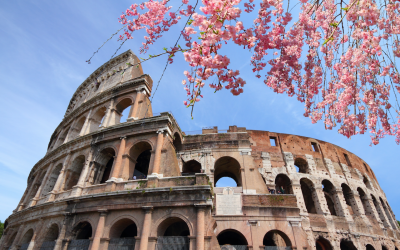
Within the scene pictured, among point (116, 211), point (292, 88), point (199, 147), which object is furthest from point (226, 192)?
point (292, 88)

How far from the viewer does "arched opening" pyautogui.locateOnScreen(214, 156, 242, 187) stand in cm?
1435

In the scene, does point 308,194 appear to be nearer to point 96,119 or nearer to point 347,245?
point 347,245

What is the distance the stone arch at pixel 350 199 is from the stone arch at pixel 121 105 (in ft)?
62.3

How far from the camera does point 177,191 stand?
9.97 meters

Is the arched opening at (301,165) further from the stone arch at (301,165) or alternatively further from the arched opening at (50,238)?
the arched opening at (50,238)

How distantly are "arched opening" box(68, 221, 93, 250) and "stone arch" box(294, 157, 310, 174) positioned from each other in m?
15.6

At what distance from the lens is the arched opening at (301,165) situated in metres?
17.2

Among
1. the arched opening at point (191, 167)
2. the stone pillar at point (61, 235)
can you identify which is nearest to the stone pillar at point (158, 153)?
the arched opening at point (191, 167)

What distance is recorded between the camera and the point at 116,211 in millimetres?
10672

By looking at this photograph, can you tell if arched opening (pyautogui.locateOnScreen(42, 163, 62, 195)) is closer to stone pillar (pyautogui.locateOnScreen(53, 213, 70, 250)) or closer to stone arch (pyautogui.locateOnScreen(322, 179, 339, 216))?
stone pillar (pyautogui.locateOnScreen(53, 213, 70, 250))

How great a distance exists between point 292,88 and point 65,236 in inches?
513

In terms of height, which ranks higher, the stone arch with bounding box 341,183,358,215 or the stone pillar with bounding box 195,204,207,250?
the stone arch with bounding box 341,183,358,215

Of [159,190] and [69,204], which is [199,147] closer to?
[159,190]

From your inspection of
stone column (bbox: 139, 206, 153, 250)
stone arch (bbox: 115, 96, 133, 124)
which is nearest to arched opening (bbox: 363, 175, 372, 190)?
stone column (bbox: 139, 206, 153, 250)
